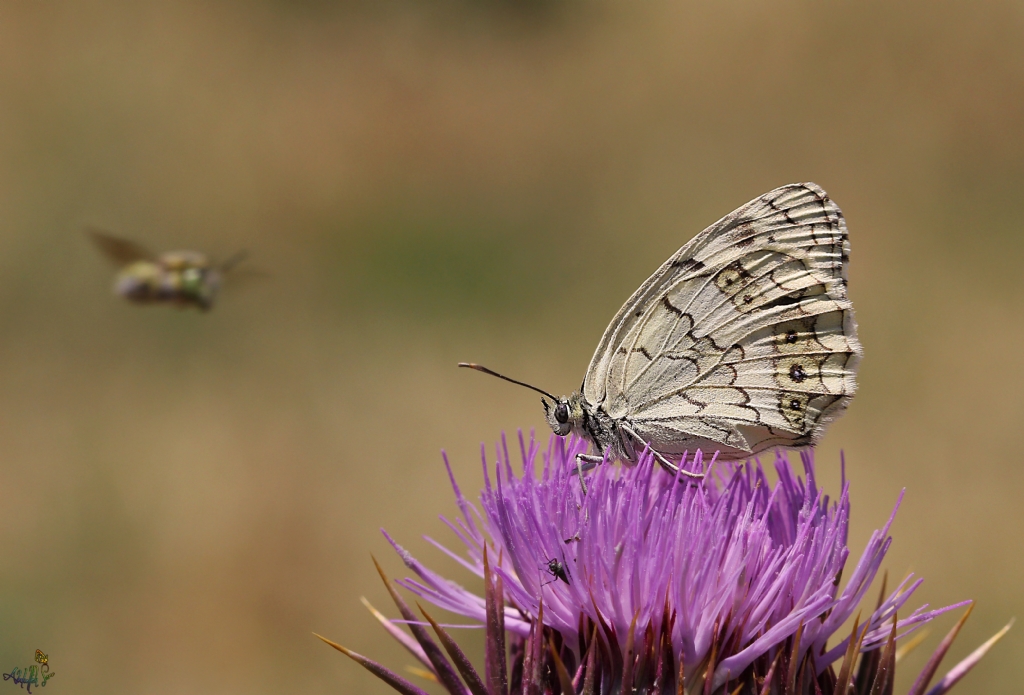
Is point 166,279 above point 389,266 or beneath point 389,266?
beneath

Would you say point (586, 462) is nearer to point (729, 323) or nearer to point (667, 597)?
point (667, 597)

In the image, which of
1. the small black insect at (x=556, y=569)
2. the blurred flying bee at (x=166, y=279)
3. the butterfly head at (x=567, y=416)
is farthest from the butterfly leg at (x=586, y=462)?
the blurred flying bee at (x=166, y=279)

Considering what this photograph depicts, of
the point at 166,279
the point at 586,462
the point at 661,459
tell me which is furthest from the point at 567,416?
the point at 166,279

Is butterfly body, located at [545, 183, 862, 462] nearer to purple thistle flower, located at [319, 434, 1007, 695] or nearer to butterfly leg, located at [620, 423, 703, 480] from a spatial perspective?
butterfly leg, located at [620, 423, 703, 480]

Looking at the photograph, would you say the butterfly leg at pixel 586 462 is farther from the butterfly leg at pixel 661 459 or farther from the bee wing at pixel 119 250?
the bee wing at pixel 119 250

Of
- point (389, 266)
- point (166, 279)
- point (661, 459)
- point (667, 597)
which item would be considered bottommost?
point (667, 597)

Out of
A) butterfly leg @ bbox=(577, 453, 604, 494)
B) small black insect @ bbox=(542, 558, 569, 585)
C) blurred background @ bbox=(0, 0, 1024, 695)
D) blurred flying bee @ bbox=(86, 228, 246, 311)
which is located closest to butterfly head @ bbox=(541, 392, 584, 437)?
butterfly leg @ bbox=(577, 453, 604, 494)

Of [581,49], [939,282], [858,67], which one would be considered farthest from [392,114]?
[939,282]
